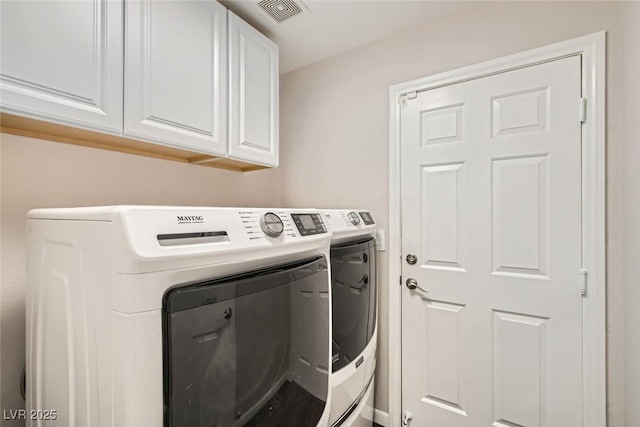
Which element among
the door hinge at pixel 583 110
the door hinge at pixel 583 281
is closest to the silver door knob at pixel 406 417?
the door hinge at pixel 583 281

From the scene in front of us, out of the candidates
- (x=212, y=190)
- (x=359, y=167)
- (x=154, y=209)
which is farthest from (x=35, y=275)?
(x=359, y=167)

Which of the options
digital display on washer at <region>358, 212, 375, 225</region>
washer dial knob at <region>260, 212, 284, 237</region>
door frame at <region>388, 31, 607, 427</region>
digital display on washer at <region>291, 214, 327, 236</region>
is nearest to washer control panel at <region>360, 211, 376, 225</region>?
digital display on washer at <region>358, 212, 375, 225</region>

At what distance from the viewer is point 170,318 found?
0.62m

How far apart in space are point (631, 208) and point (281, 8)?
1.79 meters

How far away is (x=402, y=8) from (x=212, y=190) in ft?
4.91

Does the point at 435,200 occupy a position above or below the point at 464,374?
above

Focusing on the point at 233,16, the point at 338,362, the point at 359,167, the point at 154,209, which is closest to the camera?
the point at 154,209

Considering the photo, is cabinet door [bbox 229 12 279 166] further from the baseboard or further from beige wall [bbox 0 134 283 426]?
the baseboard

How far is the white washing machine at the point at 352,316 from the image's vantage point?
1258mm

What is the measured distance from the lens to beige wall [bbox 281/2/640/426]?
1295 mm

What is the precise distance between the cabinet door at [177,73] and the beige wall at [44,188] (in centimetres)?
35

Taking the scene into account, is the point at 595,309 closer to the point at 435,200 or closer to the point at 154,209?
the point at 435,200

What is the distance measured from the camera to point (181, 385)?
637 millimetres

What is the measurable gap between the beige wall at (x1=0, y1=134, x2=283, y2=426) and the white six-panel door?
140cm
